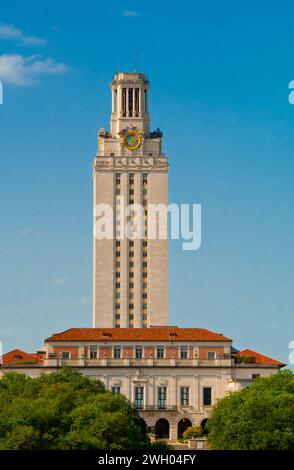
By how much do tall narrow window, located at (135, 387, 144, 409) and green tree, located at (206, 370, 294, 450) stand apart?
34.8 metres

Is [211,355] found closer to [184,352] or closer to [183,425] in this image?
[184,352]

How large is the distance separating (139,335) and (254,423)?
53848 millimetres

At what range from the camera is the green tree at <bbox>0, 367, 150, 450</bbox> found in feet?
381

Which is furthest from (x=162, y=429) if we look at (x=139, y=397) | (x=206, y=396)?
(x=206, y=396)

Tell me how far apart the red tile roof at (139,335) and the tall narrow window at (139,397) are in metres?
5.98

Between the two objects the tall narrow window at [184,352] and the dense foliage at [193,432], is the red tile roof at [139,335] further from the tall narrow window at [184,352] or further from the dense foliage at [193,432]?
the dense foliage at [193,432]

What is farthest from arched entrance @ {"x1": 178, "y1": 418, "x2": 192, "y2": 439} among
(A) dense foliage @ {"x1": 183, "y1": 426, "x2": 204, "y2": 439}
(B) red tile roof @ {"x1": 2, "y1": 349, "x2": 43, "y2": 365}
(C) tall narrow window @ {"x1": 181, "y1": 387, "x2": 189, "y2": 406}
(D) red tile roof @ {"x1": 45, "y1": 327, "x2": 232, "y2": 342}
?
(B) red tile roof @ {"x1": 2, "y1": 349, "x2": 43, "y2": 365}

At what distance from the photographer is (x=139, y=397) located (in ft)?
580

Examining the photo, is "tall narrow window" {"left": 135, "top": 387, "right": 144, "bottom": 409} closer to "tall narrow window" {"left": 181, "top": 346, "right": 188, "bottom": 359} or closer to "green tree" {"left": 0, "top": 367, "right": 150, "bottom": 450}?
"tall narrow window" {"left": 181, "top": 346, "right": 188, "bottom": 359}

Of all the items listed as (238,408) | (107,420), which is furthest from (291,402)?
(107,420)

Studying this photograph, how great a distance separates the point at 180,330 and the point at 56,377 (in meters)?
30.9
